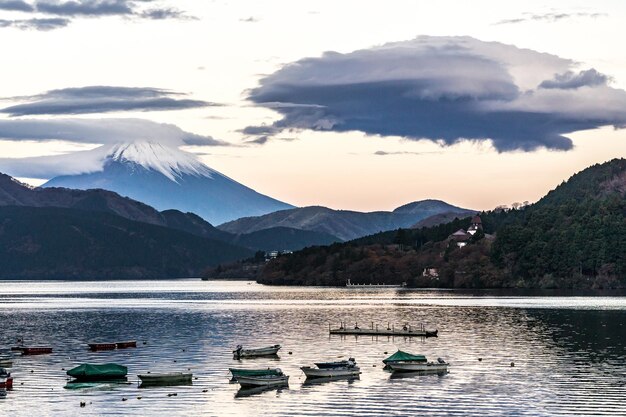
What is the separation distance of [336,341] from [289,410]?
60721mm

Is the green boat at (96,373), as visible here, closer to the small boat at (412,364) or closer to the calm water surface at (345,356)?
the calm water surface at (345,356)

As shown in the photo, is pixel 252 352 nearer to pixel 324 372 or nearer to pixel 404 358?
pixel 404 358

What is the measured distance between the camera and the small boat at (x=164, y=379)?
97.1 m

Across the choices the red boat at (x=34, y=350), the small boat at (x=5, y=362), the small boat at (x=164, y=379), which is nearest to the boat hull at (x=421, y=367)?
the small boat at (x=164, y=379)

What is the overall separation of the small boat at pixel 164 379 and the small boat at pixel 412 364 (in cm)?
2008

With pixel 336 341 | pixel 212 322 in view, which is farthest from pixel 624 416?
pixel 212 322

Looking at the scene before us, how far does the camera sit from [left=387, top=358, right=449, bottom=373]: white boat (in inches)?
4109

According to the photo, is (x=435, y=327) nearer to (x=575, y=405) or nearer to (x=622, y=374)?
(x=622, y=374)

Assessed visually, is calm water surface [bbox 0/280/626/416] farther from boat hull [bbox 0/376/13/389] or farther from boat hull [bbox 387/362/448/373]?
boat hull [bbox 387/362/448/373]

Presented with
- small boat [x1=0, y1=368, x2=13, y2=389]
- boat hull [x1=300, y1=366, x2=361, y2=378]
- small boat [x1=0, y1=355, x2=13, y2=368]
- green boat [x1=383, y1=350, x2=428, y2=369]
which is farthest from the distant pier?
small boat [x1=0, y1=368, x2=13, y2=389]

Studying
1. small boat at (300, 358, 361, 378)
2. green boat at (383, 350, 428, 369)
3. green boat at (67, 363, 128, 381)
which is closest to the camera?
green boat at (67, 363, 128, 381)

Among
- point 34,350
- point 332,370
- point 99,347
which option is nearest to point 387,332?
point 99,347

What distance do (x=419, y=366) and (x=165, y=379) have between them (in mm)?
24003

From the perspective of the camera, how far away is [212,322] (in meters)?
187
